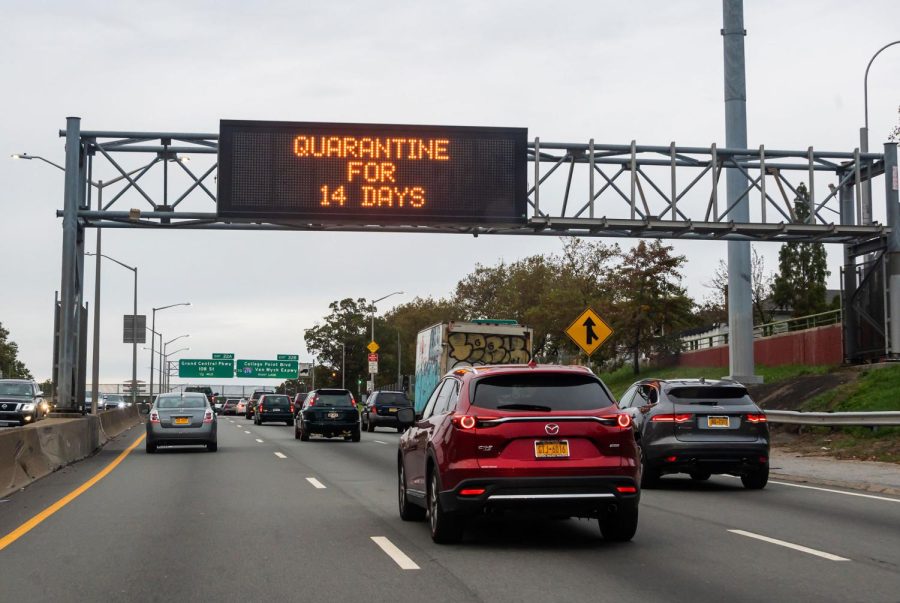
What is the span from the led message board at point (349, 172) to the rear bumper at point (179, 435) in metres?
5.23

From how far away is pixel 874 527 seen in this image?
12.9 metres

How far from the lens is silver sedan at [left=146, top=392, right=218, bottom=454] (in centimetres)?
2858

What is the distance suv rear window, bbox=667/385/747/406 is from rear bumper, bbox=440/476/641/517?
7413mm

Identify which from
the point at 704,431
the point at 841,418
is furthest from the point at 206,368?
the point at 704,431

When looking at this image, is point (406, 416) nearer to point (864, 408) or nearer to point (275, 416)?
point (864, 408)

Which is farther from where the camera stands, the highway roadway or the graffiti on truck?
the graffiti on truck

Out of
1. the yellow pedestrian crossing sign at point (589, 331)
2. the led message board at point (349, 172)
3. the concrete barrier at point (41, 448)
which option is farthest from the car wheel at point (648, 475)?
the led message board at point (349, 172)

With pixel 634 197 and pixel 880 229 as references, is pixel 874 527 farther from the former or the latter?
pixel 880 229

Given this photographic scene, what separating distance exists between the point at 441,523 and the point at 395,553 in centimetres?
61

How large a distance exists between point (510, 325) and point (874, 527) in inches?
913

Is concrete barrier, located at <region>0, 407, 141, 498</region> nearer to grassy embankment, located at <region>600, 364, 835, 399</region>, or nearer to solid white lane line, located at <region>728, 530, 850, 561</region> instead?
solid white lane line, located at <region>728, 530, 850, 561</region>

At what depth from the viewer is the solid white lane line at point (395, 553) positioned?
9.89 m

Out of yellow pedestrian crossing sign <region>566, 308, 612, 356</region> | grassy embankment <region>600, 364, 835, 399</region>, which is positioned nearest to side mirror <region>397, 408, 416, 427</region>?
yellow pedestrian crossing sign <region>566, 308, 612, 356</region>

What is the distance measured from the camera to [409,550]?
10828mm
